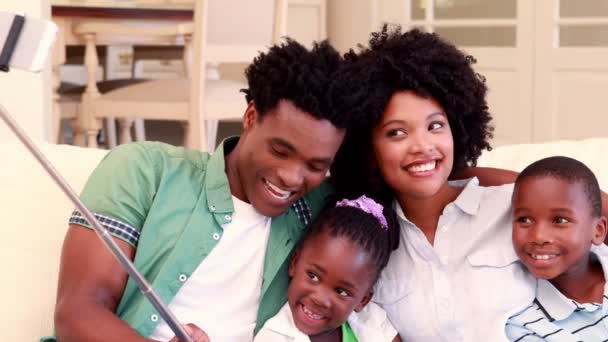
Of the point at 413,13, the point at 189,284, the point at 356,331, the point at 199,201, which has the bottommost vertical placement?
the point at 356,331

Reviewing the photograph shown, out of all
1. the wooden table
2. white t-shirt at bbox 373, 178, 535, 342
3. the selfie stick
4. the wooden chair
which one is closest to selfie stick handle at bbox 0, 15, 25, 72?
the selfie stick

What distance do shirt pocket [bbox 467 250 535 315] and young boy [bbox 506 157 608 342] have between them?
0.07 ft

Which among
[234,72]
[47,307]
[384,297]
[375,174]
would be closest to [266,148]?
[375,174]

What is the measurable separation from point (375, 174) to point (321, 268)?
0.21m

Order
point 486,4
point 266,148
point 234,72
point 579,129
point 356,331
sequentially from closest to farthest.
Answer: point 266,148
point 356,331
point 579,129
point 486,4
point 234,72

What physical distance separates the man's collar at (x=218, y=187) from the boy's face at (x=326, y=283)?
16 cm

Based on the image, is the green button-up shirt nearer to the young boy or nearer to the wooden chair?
the young boy

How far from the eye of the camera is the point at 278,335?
154cm

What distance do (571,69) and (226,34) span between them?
6.68 feet

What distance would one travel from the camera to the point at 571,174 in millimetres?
1594

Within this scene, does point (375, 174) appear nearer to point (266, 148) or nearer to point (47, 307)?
point (266, 148)

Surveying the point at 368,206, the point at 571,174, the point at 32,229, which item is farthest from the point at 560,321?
the point at 32,229

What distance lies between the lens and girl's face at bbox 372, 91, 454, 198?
5.18ft

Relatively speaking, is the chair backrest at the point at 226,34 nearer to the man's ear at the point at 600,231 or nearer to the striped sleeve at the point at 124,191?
the striped sleeve at the point at 124,191
